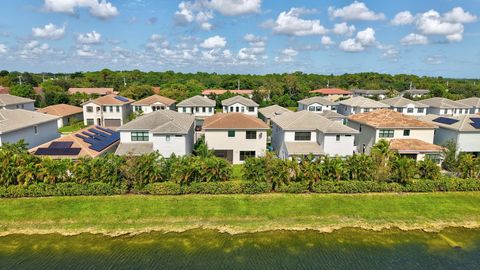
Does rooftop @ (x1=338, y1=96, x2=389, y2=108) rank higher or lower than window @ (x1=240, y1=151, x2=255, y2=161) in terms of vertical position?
higher

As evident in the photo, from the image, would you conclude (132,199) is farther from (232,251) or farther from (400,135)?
(400,135)

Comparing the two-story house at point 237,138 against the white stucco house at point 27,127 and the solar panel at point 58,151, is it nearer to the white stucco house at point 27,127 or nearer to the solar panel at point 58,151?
the solar panel at point 58,151

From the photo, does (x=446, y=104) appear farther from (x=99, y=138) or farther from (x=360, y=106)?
(x=99, y=138)

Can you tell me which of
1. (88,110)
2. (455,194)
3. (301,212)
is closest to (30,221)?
(301,212)

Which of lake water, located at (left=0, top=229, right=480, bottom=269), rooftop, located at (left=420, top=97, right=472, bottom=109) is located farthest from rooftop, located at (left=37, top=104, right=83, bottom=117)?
rooftop, located at (left=420, top=97, right=472, bottom=109)

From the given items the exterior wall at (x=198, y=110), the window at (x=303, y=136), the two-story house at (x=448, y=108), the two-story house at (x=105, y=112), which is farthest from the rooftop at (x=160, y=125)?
the two-story house at (x=448, y=108)

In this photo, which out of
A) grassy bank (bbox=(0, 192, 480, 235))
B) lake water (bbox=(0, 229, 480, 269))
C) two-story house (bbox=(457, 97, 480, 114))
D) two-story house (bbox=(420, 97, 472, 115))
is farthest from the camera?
two-story house (bbox=(457, 97, 480, 114))

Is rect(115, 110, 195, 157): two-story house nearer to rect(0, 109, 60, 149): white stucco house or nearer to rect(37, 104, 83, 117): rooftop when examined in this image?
rect(0, 109, 60, 149): white stucco house
